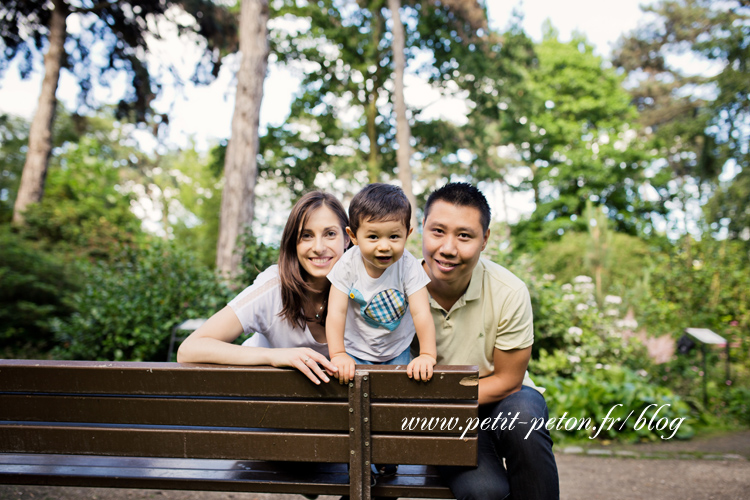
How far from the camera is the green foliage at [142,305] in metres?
5.80

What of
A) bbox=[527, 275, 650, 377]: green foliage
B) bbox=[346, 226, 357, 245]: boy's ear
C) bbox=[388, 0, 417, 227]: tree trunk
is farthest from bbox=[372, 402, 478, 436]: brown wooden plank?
bbox=[388, 0, 417, 227]: tree trunk

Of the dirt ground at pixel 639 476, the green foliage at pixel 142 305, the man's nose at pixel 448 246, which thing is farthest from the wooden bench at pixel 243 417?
the green foliage at pixel 142 305

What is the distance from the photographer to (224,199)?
841cm

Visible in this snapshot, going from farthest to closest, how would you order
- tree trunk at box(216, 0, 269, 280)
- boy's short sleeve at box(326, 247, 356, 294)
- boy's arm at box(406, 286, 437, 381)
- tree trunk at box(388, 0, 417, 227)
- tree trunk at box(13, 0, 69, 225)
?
tree trunk at box(388, 0, 417, 227) < tree trunk at box(13, 0, 69, 225) < tree trunk at box(216, 0, 269, 280) < boy's short sleeve at box(326, 247, 356, 294) < boy's arm at box(406, 286, 437, 381)

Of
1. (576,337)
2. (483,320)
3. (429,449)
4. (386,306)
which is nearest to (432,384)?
(429,449)

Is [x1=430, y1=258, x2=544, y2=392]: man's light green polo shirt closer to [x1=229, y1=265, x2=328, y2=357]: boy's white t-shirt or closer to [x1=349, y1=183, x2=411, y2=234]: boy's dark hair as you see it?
[x1=349, y1=183, x2=411, y2=234]: boy's dark hair

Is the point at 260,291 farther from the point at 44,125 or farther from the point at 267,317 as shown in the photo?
the point at 44,125


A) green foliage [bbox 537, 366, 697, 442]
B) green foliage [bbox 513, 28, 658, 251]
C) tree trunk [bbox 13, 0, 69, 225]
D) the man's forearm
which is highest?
green foliage [bbox 513, 28, 658, 251]

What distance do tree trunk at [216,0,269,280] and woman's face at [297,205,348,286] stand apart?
568cm

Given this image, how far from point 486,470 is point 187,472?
1224 millimetres

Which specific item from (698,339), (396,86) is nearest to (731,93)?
(396,86)

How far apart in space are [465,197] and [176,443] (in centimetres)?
157

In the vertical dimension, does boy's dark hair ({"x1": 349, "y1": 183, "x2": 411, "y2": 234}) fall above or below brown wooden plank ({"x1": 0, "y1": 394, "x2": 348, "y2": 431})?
above

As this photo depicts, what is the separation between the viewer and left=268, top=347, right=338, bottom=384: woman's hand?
1878 mm
